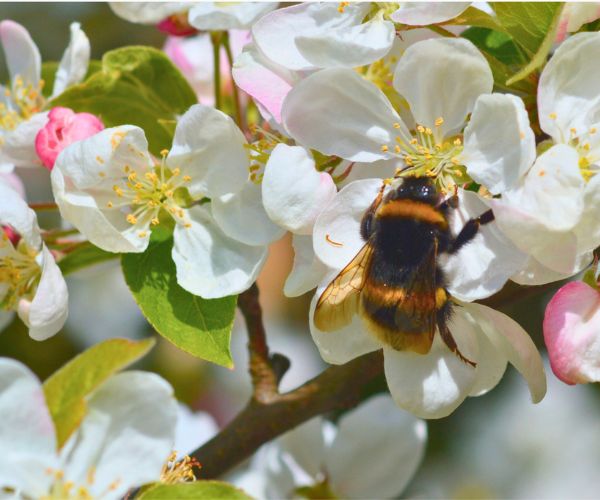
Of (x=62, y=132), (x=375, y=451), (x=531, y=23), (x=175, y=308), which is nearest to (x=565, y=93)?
(x=531, y=23)

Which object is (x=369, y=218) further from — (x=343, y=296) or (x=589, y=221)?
(x=589, y=221)

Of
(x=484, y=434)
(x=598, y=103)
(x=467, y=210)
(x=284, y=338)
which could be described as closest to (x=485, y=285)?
(x=467, y=210)

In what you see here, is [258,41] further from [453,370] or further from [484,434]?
[484,434]

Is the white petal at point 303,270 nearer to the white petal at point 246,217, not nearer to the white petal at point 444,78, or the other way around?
the white petal at point 246,217

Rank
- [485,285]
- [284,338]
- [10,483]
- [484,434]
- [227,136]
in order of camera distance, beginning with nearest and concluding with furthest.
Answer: [10,483] < [485,285] < [227,136] < [484,434] < [284,338]

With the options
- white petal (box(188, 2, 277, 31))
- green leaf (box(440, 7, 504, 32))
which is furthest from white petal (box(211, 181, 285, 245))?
green leaf (box(440, 7, 504, 32))

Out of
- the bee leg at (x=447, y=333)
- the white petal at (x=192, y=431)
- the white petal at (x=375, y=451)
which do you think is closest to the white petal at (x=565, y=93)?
the bee leg at (x=447, y=333)
